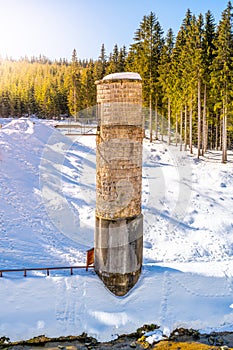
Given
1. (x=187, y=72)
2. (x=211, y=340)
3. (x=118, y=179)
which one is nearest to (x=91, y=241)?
(x=118, y=179)

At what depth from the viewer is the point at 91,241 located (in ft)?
54.4

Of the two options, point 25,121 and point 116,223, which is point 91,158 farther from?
point 116,223

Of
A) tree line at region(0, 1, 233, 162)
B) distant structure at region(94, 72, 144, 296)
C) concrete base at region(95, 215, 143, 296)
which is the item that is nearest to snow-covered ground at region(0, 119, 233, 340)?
concrete base at region(95, 215, 143, 296)

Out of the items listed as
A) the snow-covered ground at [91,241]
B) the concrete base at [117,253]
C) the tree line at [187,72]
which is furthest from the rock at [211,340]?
the tree line at [187,72]

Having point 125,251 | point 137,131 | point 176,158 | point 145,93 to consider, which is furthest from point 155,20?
point 125,251

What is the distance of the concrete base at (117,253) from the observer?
448 inches

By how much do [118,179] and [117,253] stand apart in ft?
7.58

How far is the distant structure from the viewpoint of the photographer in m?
11.0

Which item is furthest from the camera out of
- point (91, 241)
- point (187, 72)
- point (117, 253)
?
point (187, 72)

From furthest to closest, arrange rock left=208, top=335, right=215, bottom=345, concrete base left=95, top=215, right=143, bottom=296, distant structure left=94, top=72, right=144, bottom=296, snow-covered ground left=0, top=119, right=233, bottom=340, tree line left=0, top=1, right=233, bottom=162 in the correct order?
tree line left=0, top=1, right=233, bottom=162, concrete base left=95, top=215, right=143, bottom=296, distant structure left=94, top=72, right=144, bottom=296, snow-covered ground left=0, top=119, right=233, bottom=340, rock left=208, top=335, right=215, bottom=345

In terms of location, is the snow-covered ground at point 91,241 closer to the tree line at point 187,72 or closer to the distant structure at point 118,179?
the distant structure at point 118,179

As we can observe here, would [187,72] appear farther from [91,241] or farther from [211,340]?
[211,340]

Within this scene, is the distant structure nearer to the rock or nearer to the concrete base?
the concrete base

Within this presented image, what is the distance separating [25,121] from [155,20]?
593 inches
